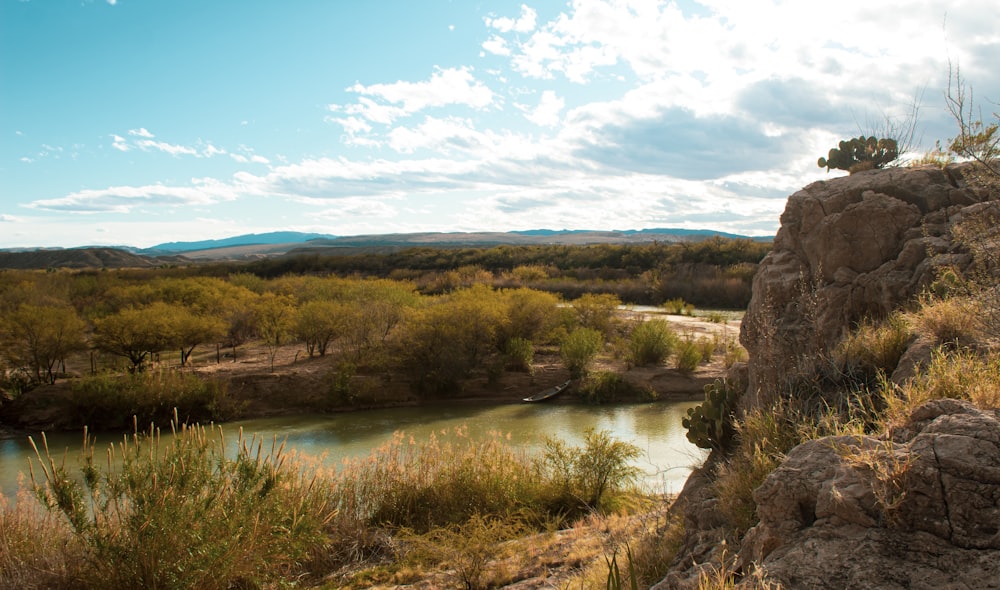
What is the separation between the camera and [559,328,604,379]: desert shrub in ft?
77.5

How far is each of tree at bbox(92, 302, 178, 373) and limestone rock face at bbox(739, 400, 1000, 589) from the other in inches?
909

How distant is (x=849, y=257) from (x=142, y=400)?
1981cm

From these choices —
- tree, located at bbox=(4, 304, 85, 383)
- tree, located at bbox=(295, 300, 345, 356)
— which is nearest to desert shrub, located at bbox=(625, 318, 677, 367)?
tree, located at bbox=(295, 300, 345, 356)

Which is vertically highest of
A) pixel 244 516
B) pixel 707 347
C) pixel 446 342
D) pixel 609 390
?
pixel 244 516

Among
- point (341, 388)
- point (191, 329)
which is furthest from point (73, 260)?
point (341, 388)

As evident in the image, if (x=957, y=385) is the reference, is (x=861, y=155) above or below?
above

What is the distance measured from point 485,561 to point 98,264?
106 metres

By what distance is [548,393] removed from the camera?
22.8m

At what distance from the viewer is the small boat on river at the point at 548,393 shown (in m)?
22.5

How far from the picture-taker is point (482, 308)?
24.2 m

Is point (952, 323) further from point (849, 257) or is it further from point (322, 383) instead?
point (322, 383)

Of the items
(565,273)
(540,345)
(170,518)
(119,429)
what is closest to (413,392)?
(540,345)

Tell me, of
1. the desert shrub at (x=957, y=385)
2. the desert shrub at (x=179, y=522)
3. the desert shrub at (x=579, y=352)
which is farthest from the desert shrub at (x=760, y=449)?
the desert shrub at (x=579, y=352)

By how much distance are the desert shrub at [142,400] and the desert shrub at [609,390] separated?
487 inches
